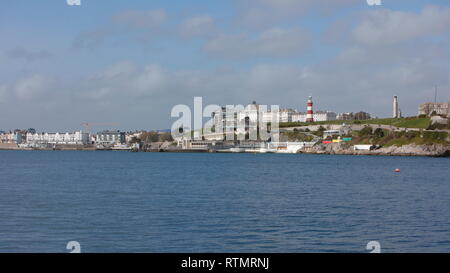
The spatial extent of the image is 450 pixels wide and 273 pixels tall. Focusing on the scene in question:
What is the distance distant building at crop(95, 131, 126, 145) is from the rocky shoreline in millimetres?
93026

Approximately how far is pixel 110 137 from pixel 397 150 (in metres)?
118

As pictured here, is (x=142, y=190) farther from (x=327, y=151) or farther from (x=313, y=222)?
(x=327, y=151)

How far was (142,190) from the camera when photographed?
2662cm

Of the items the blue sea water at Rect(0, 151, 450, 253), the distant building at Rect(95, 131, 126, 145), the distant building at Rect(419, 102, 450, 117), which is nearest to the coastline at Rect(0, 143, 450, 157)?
the distant building at Rect(419, 102, 450, 117)

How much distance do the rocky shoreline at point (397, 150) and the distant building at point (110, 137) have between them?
305 feet

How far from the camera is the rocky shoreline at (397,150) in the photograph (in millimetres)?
84688

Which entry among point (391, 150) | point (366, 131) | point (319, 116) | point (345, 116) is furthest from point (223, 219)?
point (345, 116)

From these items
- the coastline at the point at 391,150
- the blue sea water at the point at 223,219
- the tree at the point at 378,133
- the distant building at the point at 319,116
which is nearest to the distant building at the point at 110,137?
the distant building at the point at 319,116

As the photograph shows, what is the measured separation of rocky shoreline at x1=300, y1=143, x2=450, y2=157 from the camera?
3334 inches

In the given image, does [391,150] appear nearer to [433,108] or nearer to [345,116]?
[433,108]
